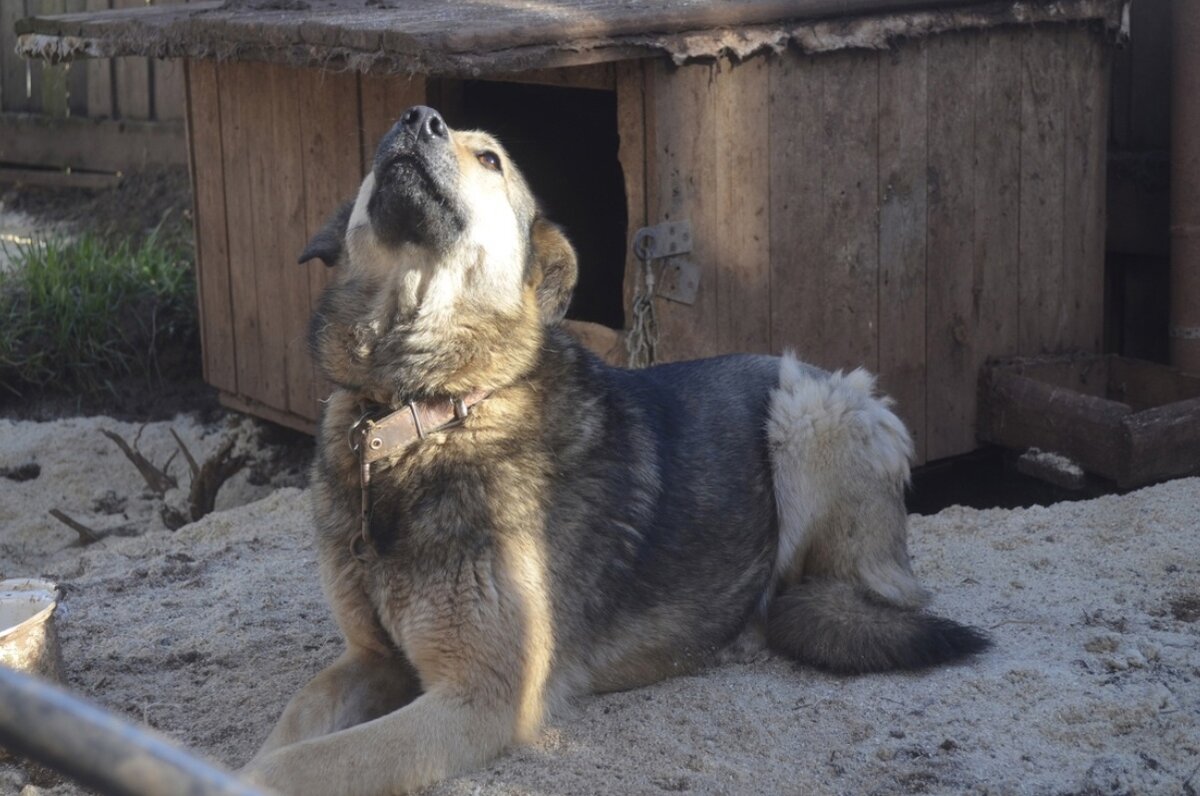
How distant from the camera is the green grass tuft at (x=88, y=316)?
24.9ft

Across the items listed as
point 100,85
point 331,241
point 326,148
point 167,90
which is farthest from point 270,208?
point 100,85

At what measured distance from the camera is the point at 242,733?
3.54 m

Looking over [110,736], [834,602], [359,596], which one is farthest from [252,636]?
[110,736]

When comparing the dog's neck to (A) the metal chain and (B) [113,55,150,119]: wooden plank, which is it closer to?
(A) the metal chain

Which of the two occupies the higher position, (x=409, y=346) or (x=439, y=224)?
(x=439, y=224)

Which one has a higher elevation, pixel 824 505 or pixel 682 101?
pixel 682 101

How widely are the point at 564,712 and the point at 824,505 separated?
105cm

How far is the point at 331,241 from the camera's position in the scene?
12.2 ft

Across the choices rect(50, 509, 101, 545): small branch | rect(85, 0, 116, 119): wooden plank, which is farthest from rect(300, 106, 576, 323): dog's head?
rect(85, 0, 116, 119): wooden plank

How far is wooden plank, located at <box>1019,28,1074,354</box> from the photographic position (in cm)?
613

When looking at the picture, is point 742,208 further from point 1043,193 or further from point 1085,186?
point 1085,186

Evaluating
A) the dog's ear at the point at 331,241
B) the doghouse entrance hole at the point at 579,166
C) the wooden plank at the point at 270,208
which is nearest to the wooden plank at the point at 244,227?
the wooden plank at the point at 270,208

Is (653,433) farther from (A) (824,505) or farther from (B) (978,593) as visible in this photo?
(B) (978,593)

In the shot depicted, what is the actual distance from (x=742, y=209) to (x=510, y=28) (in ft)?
4.23
